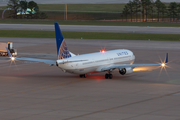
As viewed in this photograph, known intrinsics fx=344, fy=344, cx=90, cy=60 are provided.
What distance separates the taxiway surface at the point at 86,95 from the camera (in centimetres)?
2845

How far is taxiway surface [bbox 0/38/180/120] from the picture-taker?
28.5 m

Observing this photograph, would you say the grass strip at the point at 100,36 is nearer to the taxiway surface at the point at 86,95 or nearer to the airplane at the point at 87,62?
the taxiway surface at the point at 86,95

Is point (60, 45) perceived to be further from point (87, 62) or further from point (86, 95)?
point (86, 95)

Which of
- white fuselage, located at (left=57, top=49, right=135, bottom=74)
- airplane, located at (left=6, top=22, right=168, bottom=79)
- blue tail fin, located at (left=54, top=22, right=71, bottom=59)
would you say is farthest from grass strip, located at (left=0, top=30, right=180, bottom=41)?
blue tail fin, located at (left=54, top=22, right=71, bottom=59)

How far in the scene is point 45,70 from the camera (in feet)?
178

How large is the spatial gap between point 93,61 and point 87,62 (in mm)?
1149

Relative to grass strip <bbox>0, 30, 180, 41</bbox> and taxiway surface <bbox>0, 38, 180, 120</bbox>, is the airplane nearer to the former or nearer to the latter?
taxiway surface <bbox>0, 38, 180, 120</bbox>

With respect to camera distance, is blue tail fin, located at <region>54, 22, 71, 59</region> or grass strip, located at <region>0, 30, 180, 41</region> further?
grass strip, located at <region>0, 30, 180, 41</region>

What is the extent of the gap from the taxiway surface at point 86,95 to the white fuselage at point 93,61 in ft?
5.56

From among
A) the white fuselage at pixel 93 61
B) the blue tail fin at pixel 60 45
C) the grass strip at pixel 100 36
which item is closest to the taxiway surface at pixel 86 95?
the white fuselage at pixel 93 61

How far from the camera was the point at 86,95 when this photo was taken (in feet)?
118

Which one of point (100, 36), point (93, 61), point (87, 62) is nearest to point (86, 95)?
Answer: point (87, 62)

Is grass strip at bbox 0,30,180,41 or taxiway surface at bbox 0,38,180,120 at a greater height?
grass strip at bbox 0,30,180,41

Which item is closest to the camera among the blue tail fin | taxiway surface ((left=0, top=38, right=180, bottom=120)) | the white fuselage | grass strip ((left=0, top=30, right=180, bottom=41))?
taxiway surface ((left=0, top=38, right=180, bottom=120))
